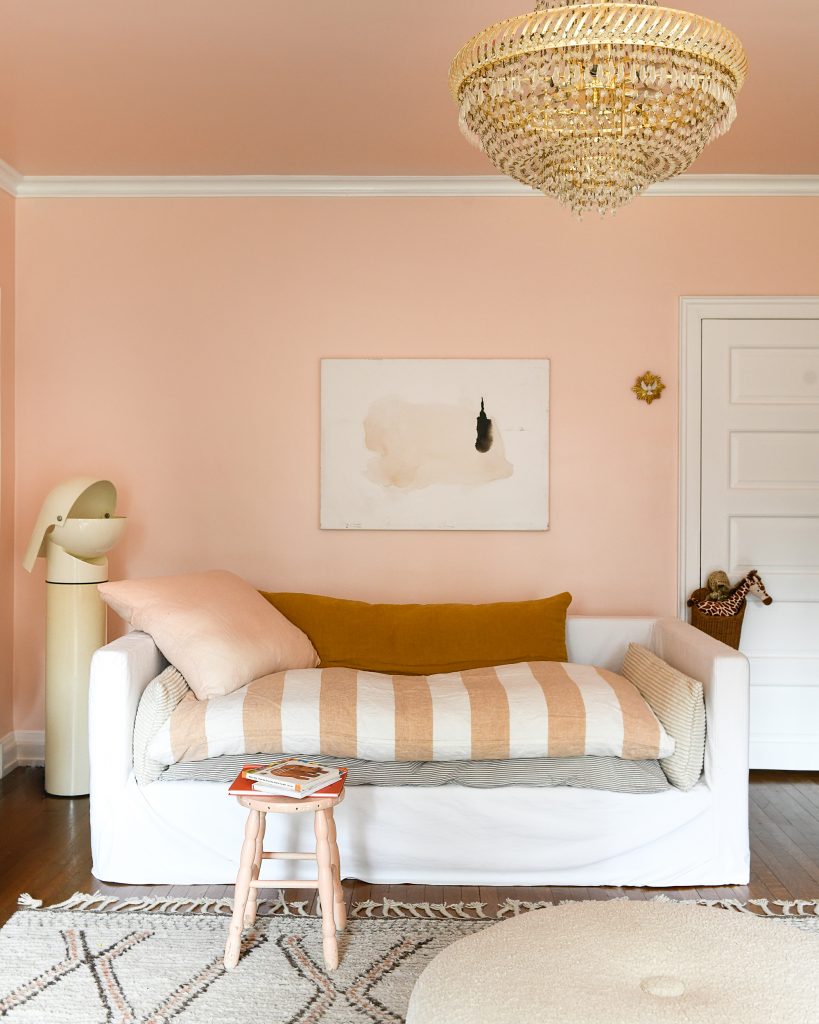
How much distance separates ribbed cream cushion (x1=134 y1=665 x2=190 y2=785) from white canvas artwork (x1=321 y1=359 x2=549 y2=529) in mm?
1525

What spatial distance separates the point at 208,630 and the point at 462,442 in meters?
1.53

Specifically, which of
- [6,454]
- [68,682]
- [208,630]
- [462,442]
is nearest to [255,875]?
[208,630]

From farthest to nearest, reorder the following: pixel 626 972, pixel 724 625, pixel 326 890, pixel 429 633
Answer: pixel 724 625
pixel 429 633
pixel 326 890
pixel 626 972

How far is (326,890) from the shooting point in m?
2.42

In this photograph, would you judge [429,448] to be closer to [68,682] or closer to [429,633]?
[429,633]

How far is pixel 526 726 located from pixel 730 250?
245 centimetres

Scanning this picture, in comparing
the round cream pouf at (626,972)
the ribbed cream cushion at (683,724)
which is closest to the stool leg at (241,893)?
the round cream pouf at (626,972)

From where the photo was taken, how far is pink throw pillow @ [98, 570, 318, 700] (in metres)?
3.08

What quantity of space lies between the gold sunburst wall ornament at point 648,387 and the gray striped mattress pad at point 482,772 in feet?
5.95

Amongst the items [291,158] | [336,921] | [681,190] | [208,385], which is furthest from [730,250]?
[336,921]

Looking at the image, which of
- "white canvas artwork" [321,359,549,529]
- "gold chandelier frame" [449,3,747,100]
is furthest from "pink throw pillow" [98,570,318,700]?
"gold chandelier frame" [449,3,747,100]

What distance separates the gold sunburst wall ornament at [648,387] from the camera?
13.7 ft

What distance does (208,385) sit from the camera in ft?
13.9

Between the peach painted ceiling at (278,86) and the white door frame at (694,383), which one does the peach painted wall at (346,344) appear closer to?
the white door frame at (694,383)
